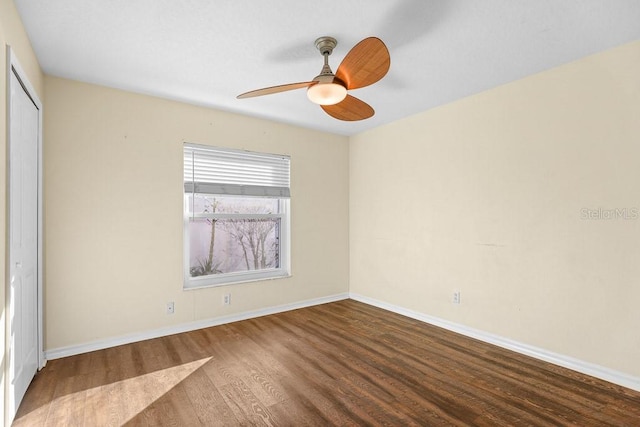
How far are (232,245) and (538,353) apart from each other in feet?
11.0

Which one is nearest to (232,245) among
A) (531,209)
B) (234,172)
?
(234,172)

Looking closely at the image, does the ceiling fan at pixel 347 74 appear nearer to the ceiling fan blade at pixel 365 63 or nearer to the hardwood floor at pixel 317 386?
the ceiling fan blade at pixel 365 63

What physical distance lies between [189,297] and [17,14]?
2.71m

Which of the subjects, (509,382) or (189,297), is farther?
(189,297)

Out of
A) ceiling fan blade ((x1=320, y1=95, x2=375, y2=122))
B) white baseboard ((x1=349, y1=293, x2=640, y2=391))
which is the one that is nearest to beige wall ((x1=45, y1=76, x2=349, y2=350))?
ceiling fan blade ((x1=320, y1=95, x2=375, y2=122))

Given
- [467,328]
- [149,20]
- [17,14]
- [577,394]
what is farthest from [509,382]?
[17,14]

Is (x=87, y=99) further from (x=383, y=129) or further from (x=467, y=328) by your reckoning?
(x=467, y=328)

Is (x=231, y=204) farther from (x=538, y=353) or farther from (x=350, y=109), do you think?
(x=538, y=353)

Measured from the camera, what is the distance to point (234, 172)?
3951 millimetres

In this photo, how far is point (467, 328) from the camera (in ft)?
11.2

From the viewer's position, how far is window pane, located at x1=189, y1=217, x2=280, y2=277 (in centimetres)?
379

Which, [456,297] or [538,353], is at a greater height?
[456,297]

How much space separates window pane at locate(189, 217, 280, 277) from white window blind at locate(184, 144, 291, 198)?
38cm

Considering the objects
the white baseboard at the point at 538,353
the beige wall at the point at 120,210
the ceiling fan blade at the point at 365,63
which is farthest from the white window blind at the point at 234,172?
the white baseboard at the point at 538,353
